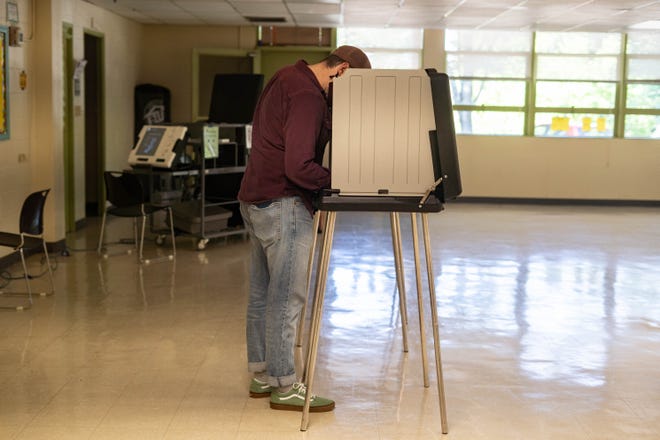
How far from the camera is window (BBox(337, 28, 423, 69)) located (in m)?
13.4

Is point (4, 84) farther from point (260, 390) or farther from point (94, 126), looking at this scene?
point (260, 390)

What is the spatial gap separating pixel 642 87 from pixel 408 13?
14.6ft

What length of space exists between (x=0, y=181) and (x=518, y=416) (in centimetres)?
487

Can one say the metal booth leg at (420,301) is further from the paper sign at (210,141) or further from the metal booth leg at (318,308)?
the paper sign at (210,141)

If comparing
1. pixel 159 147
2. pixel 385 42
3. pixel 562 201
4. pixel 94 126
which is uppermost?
pixel 385 42

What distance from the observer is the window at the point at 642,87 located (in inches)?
523

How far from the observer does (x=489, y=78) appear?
1344 centimetres

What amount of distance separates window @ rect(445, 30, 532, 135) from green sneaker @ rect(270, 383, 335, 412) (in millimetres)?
9887

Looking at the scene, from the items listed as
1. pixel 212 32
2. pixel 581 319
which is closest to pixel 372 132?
pixel 581 319

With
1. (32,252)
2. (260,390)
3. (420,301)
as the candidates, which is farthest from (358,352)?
(32,252)

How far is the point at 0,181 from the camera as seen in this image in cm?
716

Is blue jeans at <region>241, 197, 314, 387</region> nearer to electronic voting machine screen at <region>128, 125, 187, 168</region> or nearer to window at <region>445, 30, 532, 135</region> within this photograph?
electronic voting machine screen at <region>128, 125, 187, 168</region>

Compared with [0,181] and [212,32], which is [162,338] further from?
[212,32]

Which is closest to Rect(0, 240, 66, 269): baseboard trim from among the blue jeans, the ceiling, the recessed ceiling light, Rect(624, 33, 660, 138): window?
the ceiling
